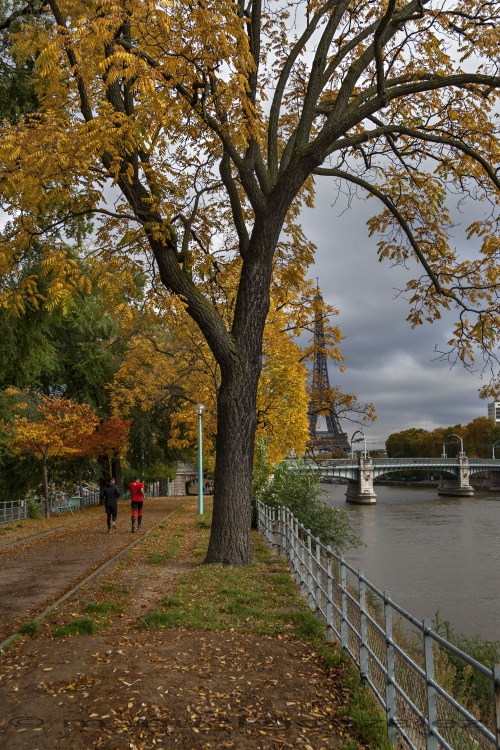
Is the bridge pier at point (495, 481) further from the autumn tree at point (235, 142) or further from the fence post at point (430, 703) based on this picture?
the fence post at point (430, 703)

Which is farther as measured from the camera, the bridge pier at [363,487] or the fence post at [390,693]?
the bridge pier at [363,487]

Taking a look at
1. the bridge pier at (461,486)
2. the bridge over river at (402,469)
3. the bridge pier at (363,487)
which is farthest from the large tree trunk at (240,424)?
the bridge pier at (461,486)

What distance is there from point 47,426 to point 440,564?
16.6 meters

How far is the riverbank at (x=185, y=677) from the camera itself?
470 centimetres

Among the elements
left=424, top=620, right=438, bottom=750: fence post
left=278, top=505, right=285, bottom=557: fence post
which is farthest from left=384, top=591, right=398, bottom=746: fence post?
left=278, top=505, right=285, bottom=557: fence post

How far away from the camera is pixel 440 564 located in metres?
27.3

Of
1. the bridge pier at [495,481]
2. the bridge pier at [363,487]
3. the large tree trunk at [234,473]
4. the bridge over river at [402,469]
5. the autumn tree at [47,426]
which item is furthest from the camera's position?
the bridge pier at [495,481]

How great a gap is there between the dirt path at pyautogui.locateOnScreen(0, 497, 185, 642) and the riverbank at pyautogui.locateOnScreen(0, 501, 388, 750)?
2.06 feet

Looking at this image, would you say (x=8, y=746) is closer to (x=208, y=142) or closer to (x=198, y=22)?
(x=198, y=22)

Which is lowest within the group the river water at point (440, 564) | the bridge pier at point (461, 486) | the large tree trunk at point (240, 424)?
the river water at point (440, 564)

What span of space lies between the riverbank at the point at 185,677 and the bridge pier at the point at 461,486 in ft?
259

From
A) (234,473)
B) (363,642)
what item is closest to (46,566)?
(234,473)

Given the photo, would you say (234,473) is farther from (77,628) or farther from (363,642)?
(363,642)

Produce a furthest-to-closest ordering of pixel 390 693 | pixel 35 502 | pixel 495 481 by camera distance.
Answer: pixel 495 481 < pixel 35 502 < pixel 390 693
